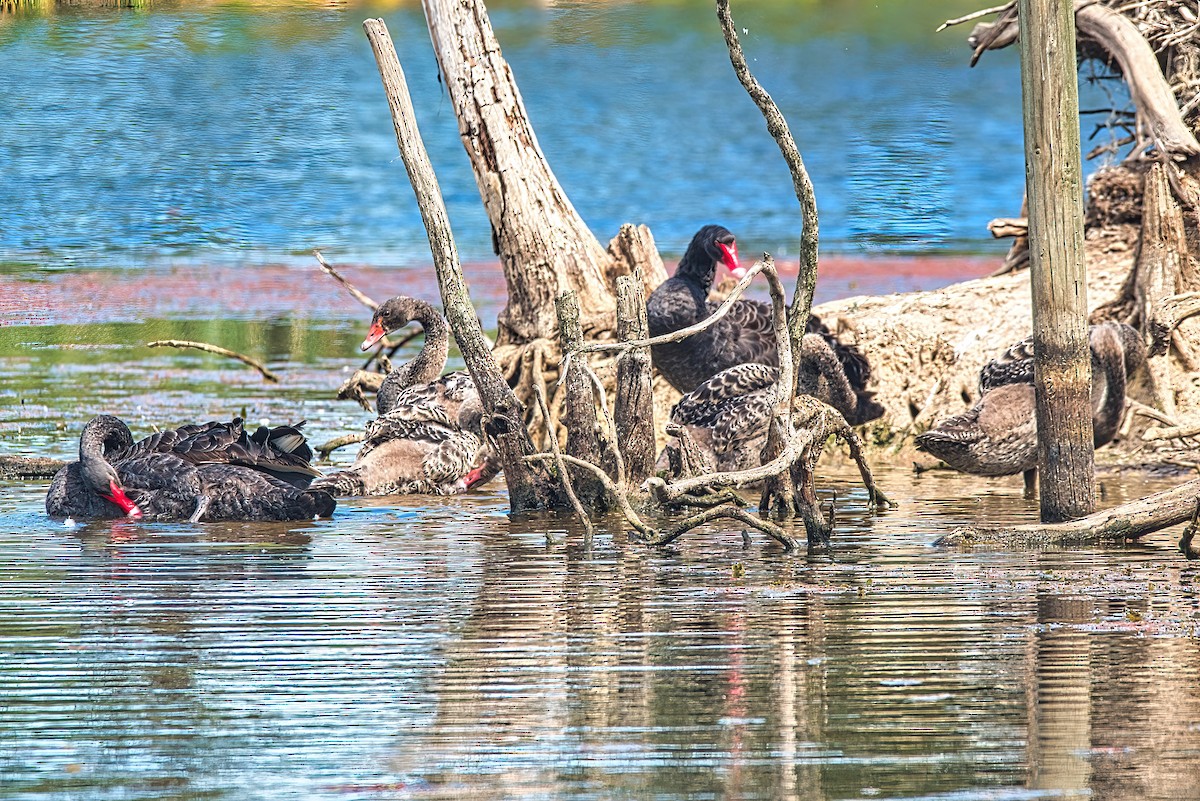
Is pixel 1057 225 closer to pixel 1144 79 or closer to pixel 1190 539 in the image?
pixel 1190 539

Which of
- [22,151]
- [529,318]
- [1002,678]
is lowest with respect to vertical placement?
[1002,678]

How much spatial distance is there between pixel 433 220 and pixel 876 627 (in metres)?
4.22

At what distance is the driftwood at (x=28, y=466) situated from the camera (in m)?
13.2

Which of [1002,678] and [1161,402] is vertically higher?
[1161,402]

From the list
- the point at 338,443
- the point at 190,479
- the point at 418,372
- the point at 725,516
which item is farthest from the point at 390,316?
the point at 725,516

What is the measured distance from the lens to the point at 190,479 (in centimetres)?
1148

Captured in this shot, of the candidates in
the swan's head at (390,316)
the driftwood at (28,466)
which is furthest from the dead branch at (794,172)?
the driftwood at (28,466)

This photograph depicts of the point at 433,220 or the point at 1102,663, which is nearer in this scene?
the point at 1102,663

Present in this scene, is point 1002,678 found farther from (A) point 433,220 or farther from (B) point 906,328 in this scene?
(B) point 906,328

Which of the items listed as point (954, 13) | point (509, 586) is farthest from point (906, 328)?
point (954, 13)

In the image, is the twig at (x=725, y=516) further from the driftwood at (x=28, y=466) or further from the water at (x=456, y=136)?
the water at (x=456, y=136)

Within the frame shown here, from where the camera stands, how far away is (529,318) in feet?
47.5

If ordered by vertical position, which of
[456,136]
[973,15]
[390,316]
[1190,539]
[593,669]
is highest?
[456,136]

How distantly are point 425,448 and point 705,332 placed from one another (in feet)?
7.34
